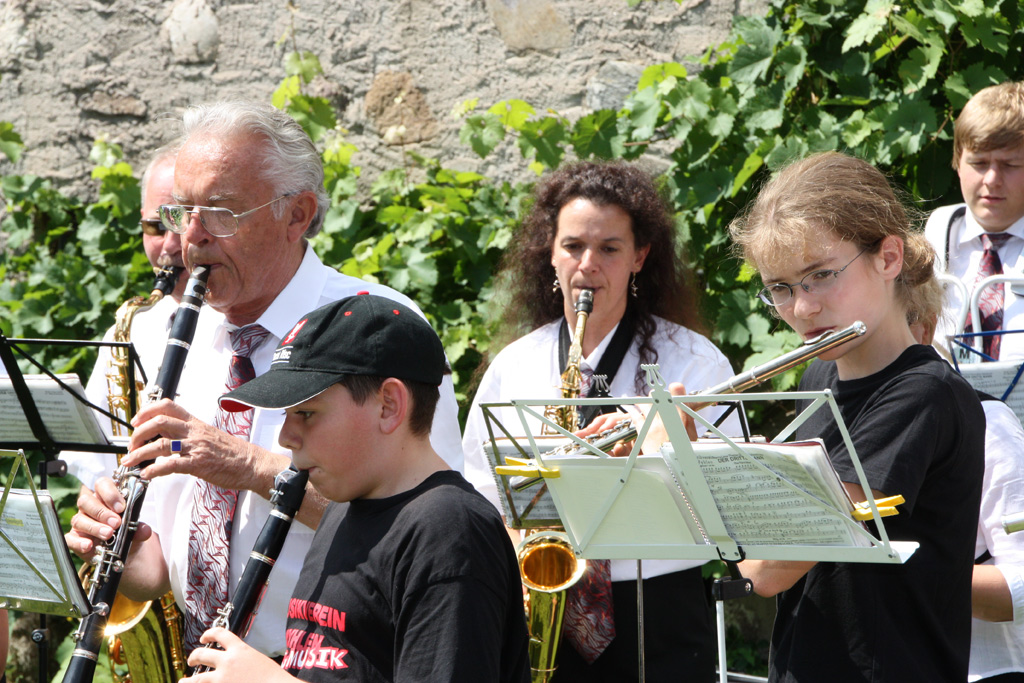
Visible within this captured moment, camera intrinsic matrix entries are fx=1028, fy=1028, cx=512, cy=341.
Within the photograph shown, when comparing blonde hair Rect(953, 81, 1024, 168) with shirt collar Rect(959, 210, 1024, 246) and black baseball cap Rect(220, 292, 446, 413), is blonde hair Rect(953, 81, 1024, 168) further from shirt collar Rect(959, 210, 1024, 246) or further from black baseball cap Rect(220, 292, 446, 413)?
black baseball cap Rect(220, 292, 446, 413)

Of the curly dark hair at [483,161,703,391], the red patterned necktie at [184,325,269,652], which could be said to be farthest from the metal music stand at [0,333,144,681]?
the curly dark hair at [483,161,703,391]

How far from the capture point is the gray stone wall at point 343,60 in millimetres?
4633

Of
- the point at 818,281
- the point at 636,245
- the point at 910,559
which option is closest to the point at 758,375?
the point at 818,281

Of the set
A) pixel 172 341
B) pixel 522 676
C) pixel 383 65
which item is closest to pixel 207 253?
pixel 172 341

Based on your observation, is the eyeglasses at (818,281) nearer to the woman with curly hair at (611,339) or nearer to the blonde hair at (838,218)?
the blonde hair at (838,218)

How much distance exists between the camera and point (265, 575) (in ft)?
6.61

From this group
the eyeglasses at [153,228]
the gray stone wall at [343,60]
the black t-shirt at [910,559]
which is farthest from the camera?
the gray stone wall at [343,60]

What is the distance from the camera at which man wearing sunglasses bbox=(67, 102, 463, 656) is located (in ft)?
7.77

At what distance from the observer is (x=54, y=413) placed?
2.42 metres

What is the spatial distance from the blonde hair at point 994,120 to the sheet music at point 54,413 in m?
2.59

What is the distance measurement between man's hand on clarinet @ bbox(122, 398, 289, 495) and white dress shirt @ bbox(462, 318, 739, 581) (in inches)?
29.4

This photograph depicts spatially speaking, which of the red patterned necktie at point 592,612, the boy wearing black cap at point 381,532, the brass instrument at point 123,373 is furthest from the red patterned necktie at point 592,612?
the brass instrument at point 123,373

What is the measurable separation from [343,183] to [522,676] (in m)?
3.24

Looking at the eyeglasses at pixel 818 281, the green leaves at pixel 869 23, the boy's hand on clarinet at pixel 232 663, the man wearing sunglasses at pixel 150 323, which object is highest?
the green leaves at pixel 869 23
